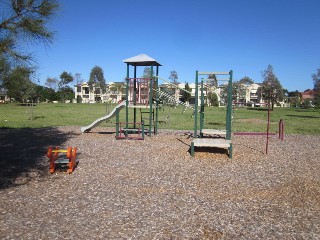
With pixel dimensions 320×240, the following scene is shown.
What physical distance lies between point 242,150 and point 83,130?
25.0 ft

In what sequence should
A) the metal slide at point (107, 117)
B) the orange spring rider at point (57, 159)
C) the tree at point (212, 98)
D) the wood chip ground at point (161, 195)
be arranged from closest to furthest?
1. the wood chip ground at point (161, 195)
2. the orange spring rider at point (57, 159)
3. the metal slide at point (107, 117)
4. the tree at point (212, 98)

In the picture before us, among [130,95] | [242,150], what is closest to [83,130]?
[130,95]

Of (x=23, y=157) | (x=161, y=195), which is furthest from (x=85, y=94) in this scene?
(x=161, y=195)

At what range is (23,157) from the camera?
8.88 metres

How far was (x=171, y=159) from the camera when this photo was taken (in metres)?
9.11

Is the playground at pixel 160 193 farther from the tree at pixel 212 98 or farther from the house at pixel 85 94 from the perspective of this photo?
the house at pixel 85 94

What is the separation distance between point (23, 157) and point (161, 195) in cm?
504

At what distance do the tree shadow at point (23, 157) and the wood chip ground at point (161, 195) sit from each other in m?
0.03

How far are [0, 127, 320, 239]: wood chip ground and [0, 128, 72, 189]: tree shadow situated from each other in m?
0.03

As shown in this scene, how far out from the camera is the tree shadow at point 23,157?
6.78 m

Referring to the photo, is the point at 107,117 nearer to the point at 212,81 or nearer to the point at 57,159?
the point at 212,81

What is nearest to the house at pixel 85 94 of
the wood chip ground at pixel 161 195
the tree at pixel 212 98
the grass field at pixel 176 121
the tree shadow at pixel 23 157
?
the tree at pixel 212 98

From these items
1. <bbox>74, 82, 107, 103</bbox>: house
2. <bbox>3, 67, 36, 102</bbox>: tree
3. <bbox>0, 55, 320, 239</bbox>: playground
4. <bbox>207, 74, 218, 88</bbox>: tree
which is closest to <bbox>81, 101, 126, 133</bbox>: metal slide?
<bbox>0, 55, 320, 239</bbox>: playground

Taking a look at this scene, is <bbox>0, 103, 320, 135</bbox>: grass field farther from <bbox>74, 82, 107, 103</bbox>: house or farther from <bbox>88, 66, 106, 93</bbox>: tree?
<bbox>74, 82, 107, 103</bbox>: house
